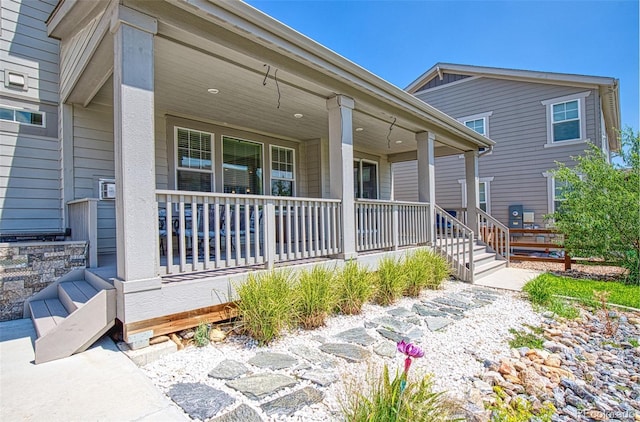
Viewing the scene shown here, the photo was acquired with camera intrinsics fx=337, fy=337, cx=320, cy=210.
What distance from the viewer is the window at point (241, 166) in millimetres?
6609

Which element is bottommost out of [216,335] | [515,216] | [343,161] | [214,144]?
[216,335]

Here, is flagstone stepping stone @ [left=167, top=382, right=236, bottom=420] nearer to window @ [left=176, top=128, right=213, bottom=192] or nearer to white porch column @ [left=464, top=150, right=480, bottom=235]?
window @ [left=176, top=128, right=213, bottom=192]

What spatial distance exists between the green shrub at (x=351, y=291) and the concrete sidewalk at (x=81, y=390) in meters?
2.36

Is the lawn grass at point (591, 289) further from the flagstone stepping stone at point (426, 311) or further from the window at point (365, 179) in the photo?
the window at point (365, 179)

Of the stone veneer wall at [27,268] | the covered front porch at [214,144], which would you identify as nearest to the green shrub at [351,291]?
the covered front porch at [214,144]

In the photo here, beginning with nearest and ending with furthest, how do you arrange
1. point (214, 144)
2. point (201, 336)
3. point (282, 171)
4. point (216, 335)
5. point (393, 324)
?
point (201, 336) → point (216, 335) → point (393, 324) → point (214, 144) → point (282, 171)

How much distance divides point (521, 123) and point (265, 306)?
11212 mm

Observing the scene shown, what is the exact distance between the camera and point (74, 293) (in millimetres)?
3707

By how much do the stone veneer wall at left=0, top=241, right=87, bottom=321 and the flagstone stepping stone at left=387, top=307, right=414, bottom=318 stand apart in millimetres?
4158

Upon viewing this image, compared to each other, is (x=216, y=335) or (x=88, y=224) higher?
(x=88, y=224)

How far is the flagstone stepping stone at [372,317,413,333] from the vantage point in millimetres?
3807

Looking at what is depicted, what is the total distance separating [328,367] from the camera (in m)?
2.81

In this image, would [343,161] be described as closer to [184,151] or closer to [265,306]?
[265,306]

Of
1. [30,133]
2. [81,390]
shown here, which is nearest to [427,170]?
[81,390]
